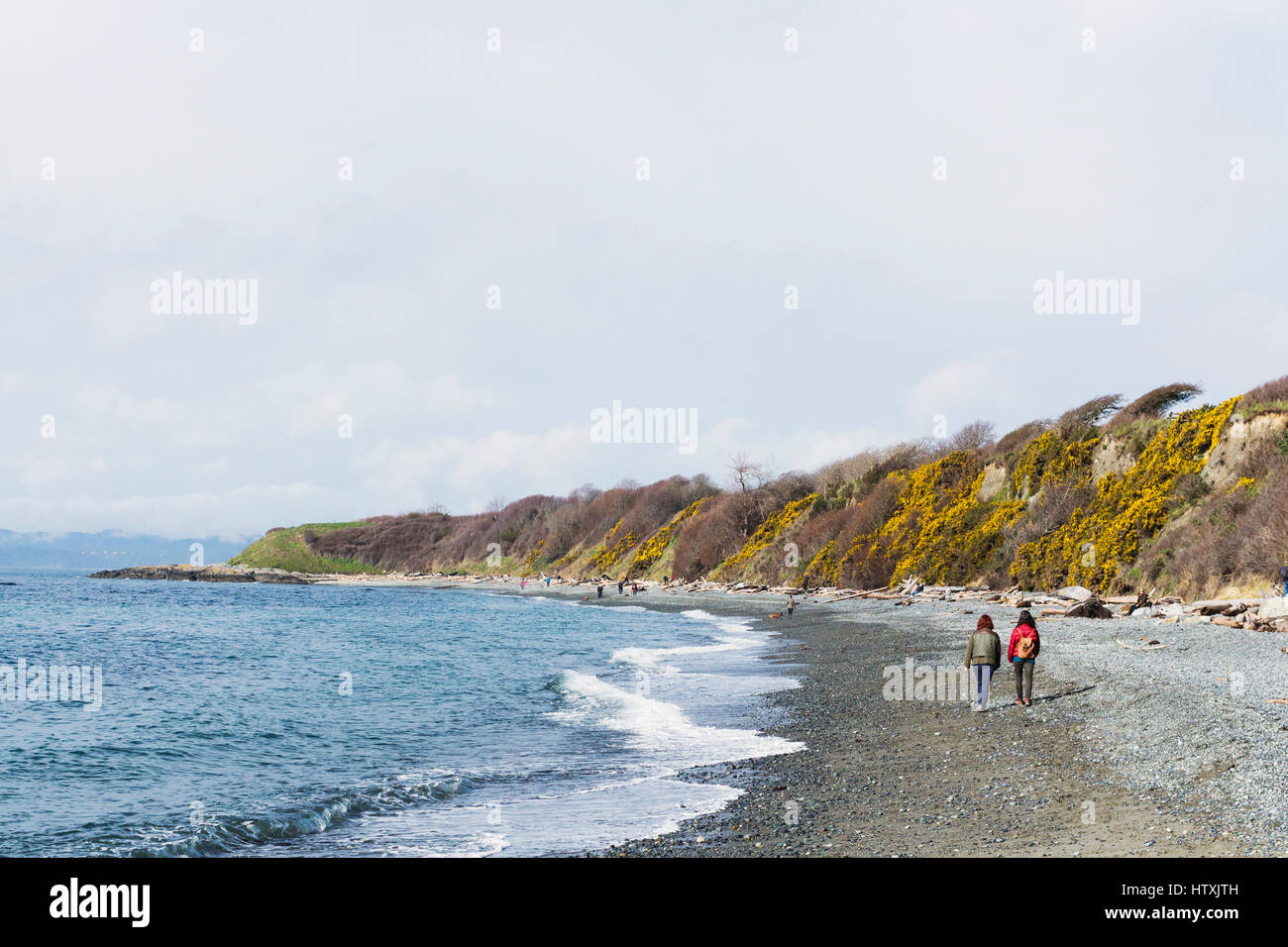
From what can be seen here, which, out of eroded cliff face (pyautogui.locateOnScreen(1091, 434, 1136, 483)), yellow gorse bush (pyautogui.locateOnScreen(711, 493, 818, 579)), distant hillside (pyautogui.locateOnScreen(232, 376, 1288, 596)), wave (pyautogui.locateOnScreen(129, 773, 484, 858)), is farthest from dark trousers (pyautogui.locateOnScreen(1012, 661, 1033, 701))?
yellow gorse bush (pyautogui.locateOnScreen(711, 493, 818, 579))

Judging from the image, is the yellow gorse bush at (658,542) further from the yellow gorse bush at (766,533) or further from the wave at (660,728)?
the wave at (660,728)

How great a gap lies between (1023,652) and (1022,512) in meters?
35.7

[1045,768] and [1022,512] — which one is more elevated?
[1022,512]

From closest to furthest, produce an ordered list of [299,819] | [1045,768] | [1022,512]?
[1045,768] < [299,819] < [1022,512]

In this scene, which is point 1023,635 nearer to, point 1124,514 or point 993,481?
point 1124,514

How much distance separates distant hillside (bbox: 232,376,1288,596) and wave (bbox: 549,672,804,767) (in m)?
21.9

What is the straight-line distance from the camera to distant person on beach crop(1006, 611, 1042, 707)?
16.3 metres

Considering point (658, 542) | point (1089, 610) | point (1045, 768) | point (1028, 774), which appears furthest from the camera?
point (658, 542)

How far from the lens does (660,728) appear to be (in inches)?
729

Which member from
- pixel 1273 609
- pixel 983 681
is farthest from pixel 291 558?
pixel 983 681

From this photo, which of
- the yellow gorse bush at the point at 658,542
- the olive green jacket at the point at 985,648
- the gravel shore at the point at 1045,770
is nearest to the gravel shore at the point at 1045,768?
the gravel shore at the point at 1045,770

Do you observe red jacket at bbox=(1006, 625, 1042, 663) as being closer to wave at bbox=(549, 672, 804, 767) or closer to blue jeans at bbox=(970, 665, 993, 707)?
blue jeans at bbox=(970, 665, 993, 707)

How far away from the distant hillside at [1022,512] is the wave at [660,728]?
21.9 meters
